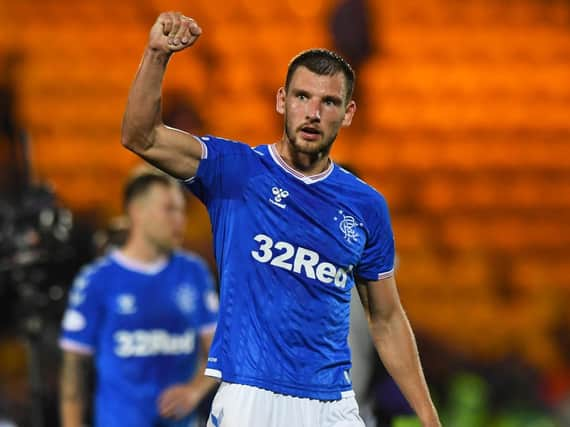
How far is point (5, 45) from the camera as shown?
9.95 meters

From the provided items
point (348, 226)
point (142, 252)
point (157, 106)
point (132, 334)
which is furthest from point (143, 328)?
point (157, 106)

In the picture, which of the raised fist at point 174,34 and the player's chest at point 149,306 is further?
the player's chest at point 149,306

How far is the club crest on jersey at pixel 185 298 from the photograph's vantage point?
4.99m

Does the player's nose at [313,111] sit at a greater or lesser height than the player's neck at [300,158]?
greater

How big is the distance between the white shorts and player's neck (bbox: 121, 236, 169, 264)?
194 centimetres

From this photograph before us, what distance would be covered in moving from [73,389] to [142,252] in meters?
0.66

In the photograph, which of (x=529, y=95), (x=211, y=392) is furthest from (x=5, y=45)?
(x=211, y=392)

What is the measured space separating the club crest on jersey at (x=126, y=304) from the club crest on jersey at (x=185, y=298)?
199 millimetres

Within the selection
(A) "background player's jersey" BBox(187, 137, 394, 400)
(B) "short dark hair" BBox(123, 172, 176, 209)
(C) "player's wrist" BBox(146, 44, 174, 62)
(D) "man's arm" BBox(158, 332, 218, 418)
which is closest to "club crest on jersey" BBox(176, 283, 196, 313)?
(D) "man's arm" BBox(158, 332, 218, 418)

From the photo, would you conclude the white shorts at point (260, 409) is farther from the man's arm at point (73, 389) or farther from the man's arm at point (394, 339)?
the man's arm at point (73, 389)

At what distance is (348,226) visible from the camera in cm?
325

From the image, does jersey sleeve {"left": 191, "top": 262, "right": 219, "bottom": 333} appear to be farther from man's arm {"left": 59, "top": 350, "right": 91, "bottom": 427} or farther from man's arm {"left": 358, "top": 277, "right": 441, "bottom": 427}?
man's arm {"left": 358, "top": 277, "right": 441, "bottom": 427}

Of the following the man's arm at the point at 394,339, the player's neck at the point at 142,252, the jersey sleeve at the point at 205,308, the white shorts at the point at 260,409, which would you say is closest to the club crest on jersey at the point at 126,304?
the player's neck at the point at 142,252

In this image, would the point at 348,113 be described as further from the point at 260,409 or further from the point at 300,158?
the point at 260,409
